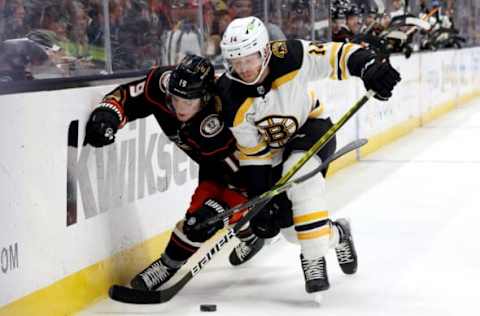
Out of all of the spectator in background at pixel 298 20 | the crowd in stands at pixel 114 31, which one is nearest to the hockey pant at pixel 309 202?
the crowd in stands at pixel 114 31

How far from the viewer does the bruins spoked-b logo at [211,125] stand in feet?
11.6

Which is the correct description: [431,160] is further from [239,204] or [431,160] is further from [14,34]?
[14,34]

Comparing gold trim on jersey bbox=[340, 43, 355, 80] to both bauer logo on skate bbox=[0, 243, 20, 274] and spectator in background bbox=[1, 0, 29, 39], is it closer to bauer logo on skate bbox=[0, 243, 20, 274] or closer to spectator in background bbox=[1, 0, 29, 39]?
spectator in background bbox=[1, 0, 29, 39]

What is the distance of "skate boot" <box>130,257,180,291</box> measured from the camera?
3.63 m

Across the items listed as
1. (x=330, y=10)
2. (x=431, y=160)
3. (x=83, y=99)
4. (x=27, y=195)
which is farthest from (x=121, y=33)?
(x=431, y=160)

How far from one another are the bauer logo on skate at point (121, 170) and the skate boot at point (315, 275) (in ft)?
2.61

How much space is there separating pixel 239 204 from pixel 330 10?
3.95m

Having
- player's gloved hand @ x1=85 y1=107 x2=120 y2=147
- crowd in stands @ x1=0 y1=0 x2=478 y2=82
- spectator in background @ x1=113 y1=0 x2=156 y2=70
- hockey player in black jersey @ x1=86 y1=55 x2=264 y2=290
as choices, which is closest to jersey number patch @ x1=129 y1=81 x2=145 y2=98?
hockey player in black jersey @ x1=86 y1=55 x2=264 y2=290

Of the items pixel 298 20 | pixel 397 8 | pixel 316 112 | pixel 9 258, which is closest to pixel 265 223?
pixel 316 112

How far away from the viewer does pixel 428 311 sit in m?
3.29

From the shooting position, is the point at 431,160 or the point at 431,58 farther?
the point at 431,58

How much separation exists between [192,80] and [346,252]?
0.96m

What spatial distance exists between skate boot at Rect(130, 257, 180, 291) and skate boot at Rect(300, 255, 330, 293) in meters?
0.56

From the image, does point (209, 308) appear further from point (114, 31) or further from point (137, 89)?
point (114, 31)
